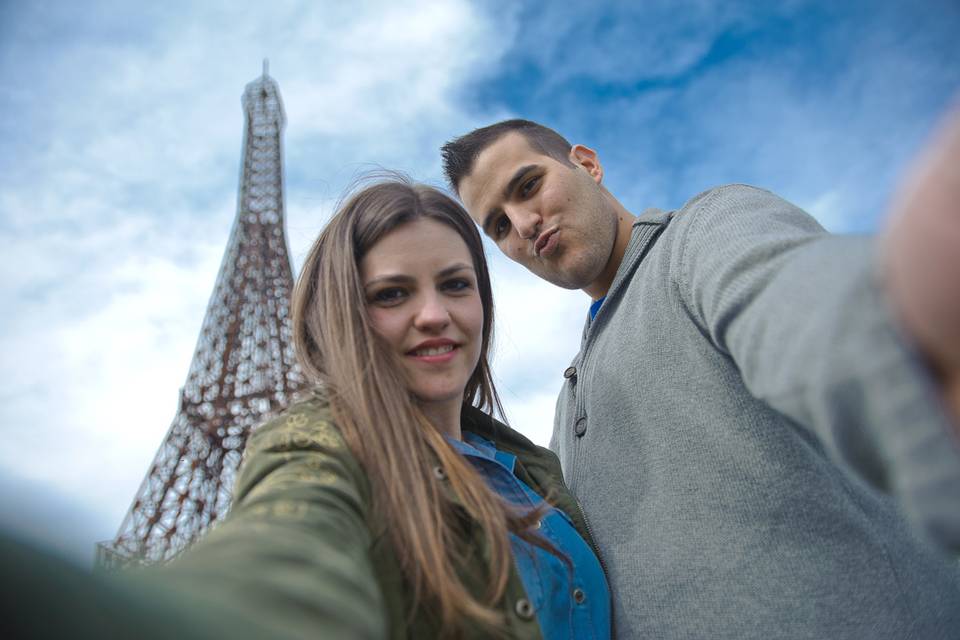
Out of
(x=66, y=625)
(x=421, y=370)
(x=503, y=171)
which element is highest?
(x=503, y=171)

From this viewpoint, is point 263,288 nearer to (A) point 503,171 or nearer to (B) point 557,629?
(A) point 503,171

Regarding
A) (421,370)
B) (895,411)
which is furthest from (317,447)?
(895,411)

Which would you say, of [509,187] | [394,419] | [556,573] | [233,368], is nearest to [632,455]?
[556,573]

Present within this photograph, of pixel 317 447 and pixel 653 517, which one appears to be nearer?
pixel 317 447

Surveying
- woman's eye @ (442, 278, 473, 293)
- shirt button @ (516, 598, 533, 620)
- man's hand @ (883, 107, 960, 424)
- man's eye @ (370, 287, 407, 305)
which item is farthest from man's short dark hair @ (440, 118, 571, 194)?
man's hand @ (883, 107, 960, 424)

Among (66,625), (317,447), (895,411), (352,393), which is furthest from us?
(352,393)

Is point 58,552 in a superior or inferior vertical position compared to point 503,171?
inferior

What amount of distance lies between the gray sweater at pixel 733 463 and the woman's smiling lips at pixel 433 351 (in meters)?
0.49

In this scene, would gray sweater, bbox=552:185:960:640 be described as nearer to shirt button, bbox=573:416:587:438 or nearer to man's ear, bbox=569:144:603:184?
shirt button, bbox=573:416:587:438

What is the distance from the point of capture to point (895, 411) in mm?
427

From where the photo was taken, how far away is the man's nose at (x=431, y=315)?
1.38m

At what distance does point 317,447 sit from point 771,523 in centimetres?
97

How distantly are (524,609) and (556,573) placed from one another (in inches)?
8.9

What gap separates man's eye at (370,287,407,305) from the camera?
1.43 metres
